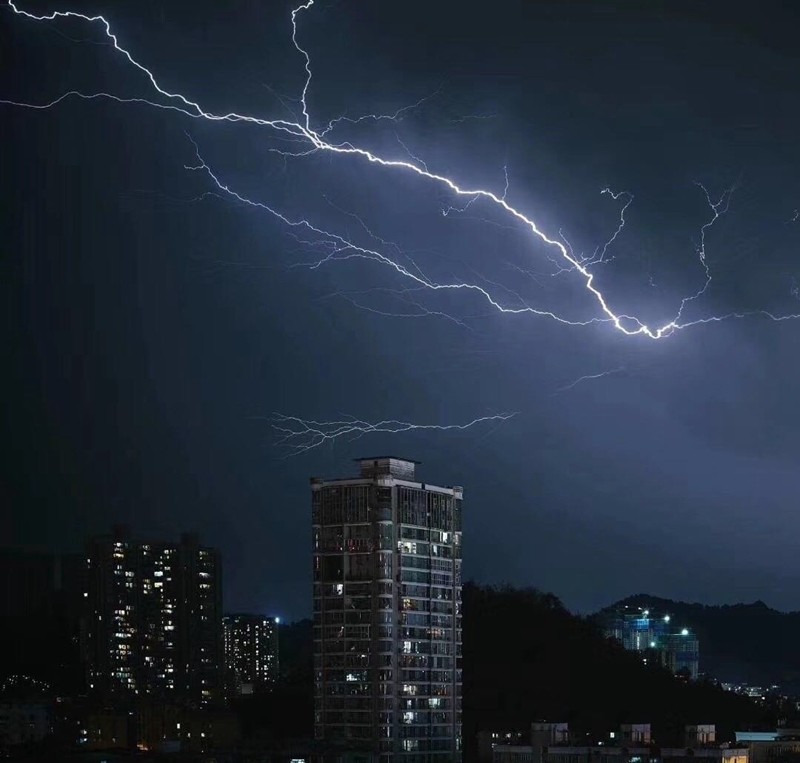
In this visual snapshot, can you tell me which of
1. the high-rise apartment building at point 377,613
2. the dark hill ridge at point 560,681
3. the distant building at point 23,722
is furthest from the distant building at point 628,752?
the distant building at point 23,722

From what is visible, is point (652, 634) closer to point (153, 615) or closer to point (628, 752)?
point (153, 615)

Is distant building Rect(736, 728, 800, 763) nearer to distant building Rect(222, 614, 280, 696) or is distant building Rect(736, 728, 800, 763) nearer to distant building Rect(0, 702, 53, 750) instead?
distant building Rect(0, 702, 53, 750)

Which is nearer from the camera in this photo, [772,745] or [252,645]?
[772,745]

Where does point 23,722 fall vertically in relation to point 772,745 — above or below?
above

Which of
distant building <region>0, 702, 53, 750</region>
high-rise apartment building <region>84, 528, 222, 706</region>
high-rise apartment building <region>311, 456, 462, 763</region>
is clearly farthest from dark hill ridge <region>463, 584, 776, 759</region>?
high-rise apartment building <region>84, 528, 222, 706</region>

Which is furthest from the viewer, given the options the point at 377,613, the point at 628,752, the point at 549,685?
the point at 549,685

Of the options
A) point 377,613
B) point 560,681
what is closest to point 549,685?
point 560,681
